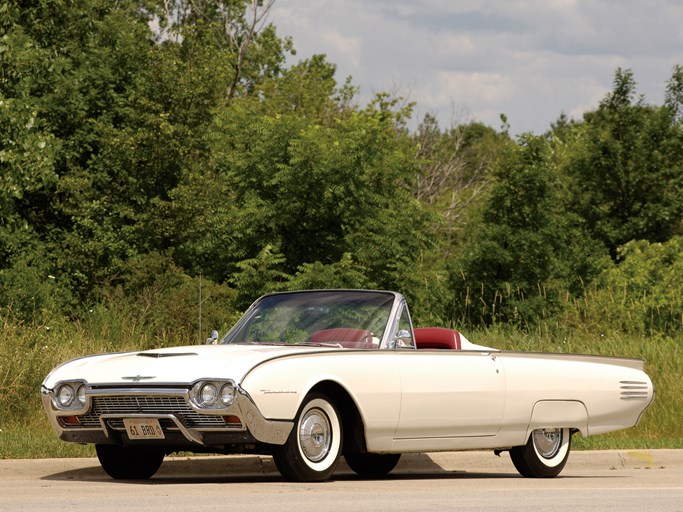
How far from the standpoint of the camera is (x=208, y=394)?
29.5ft

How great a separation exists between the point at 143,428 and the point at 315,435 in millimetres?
1247

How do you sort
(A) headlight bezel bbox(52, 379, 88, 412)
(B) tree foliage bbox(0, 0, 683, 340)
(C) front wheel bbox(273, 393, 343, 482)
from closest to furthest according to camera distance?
(C) front wheel bbox(273, 393, 343, 482), (A) headlight bezel bbox(52, 379, 88, 412), (B) tree foliage bbox(0, 0, 683, 340)

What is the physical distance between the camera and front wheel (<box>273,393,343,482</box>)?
930cm

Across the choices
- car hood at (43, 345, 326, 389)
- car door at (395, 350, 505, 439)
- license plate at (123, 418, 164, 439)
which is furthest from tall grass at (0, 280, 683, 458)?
car door at (395, 350, 505, 439)

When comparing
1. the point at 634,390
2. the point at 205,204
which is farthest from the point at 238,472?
the point at 205,204

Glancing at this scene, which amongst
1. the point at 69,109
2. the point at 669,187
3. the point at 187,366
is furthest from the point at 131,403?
the point at 669,187

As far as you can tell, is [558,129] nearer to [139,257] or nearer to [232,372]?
[139,257]

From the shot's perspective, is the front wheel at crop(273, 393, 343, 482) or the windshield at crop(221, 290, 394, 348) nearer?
the front wheel at crop(273, 393, 343, 482)

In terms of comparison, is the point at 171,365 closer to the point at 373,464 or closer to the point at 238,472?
the point at 238,472

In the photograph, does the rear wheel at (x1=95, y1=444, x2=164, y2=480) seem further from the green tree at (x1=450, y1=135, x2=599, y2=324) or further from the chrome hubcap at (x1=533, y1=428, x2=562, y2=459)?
the green tree at (x1=450, y1=135, x2=599, y2=324)

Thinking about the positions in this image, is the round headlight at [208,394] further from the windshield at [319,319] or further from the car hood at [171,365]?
the windshield at [319,319]

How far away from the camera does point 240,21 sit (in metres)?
57.8

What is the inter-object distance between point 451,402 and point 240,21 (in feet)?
161

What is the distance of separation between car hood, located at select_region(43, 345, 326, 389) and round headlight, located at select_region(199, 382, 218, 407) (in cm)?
8
